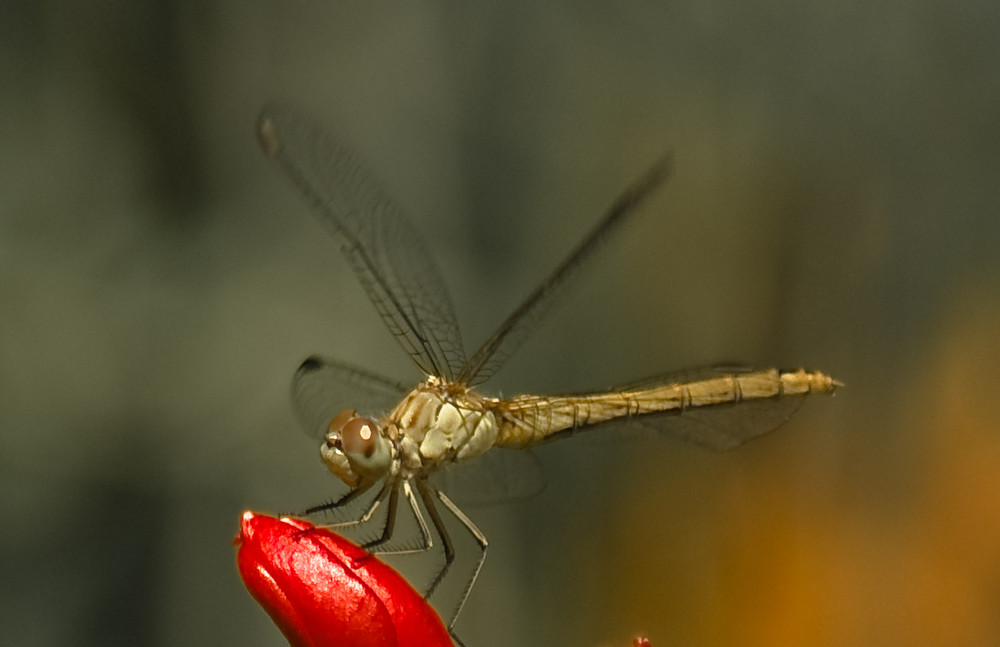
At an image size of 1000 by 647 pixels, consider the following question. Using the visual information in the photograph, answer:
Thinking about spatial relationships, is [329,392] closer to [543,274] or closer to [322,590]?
[322,590]

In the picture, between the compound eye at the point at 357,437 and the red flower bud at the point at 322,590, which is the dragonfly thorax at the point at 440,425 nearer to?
the compound eye at the point at 357,437

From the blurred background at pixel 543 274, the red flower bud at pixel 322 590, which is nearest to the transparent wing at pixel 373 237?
the red flower bud at pixel 322 590

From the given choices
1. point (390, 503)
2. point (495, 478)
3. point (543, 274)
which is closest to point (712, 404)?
point (495, 478)

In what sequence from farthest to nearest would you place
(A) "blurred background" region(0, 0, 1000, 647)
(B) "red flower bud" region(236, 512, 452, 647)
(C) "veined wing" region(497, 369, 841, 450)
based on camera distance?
(A) "blurred background" region(0, 0, 1000, 647) → (C) "veined wing" region(497, 369, 841, 450) → (B) "red flower bud" region(236, 512, 452, 647)

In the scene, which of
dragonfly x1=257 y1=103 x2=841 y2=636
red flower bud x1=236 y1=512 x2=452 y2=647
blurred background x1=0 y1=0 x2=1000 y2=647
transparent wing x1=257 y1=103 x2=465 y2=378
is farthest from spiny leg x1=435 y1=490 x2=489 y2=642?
blurred background x1=0 y1=0 x2=1000 y2=647

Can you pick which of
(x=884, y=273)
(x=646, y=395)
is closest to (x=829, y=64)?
(x=884, y=273)

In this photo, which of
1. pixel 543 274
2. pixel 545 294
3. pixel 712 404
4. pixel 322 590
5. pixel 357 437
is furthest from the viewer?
pixel 543 274

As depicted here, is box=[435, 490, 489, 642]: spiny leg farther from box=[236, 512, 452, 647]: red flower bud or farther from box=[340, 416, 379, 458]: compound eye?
box=[236, 512, 452, 647]: red flower bud
